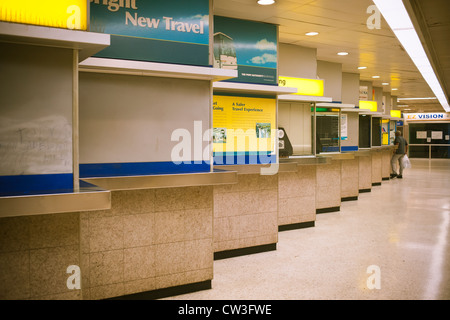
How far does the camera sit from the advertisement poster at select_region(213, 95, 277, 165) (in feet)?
15.7

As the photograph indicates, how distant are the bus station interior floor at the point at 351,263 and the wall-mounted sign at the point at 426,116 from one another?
54.4 ft

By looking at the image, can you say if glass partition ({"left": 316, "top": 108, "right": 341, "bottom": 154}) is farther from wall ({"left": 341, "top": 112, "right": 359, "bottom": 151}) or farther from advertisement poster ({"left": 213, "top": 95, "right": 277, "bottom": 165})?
advertisement poster ({"left": 213, "top": 95, "right": 277, "bottom": 165})

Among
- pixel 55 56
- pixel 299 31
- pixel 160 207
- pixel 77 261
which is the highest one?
pixel 299 31

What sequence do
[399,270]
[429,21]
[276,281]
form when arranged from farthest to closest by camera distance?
1. [429,21]
2. [399,270]
3. [276,281]

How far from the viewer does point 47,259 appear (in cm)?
258

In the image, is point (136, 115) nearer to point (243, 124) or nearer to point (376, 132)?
point (243, 124)

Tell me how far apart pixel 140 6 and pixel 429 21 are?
13.8 ft

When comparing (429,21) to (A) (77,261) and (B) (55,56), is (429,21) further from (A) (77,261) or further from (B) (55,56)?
(A) (77,261)

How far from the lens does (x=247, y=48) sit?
16.5 feet

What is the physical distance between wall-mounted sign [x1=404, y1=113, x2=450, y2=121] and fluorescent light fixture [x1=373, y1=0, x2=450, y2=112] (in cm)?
1474

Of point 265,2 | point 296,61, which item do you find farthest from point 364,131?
point 265,2

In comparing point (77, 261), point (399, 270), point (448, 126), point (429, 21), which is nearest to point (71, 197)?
point (77, 261)

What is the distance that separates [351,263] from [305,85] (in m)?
3.15
